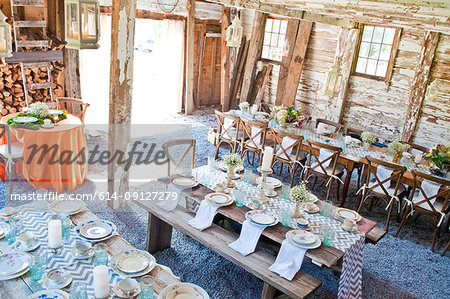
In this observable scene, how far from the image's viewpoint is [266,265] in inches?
128

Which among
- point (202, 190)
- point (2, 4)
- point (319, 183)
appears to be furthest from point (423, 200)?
point (2, 4)

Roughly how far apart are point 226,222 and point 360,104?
4832 mm

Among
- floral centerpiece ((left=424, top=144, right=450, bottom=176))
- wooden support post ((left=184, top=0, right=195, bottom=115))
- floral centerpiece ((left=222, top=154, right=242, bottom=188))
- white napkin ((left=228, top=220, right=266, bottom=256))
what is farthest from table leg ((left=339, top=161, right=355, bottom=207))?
wooden support post ((left=184, top=0, right=195, bottom=115))

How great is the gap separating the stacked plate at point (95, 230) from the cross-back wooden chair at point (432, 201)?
361cm

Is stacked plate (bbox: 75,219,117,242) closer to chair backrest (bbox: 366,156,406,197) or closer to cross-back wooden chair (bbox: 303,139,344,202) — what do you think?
cross-back wooden chair (bbox: 303,139,344,202)

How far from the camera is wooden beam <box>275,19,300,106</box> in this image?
8594mm

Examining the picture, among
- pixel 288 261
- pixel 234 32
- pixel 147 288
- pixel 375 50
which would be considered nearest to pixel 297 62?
pixel 375 50

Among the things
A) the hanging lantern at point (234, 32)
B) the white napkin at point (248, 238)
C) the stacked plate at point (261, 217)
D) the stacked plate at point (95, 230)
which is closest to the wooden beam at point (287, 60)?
the hanging lantern at point (234, 32)

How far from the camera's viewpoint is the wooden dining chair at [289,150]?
5.76 meters

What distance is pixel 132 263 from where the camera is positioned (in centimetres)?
277

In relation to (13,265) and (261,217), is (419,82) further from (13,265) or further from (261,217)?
(13,265)

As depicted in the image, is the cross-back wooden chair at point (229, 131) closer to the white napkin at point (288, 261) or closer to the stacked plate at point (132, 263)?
the white napkin at point (288, 261)

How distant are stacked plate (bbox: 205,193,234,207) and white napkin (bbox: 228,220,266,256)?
36 centimetres

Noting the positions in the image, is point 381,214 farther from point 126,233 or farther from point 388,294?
point 126,233
